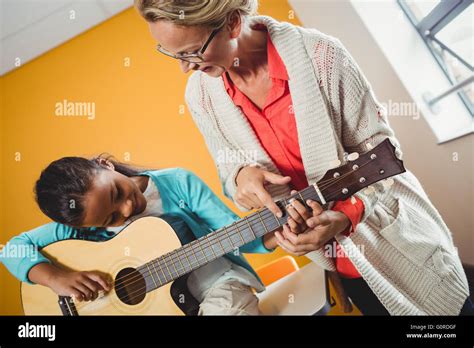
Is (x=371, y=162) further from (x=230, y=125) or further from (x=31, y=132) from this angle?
(x=31, y=132)

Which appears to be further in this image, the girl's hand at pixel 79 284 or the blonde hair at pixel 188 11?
the girl's hand at pixel 79 284

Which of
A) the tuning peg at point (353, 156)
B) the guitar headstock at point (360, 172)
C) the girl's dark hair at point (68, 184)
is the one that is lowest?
the guitar headstock at point (360, 172)

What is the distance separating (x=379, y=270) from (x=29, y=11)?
1185 millimetres

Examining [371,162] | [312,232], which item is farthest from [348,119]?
[312,232]

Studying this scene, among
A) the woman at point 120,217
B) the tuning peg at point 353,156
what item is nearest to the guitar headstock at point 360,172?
the tuning peg at point 353,156

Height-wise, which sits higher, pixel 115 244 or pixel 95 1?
pixel 95 1

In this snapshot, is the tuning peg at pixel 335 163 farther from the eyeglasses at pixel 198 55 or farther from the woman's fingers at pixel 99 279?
the woman's fingers at pixel 99 279

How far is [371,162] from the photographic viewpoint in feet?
3.07

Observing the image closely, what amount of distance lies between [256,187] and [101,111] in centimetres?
57

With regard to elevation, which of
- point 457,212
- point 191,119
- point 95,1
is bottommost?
point 457,212

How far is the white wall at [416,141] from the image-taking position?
1.27 metres

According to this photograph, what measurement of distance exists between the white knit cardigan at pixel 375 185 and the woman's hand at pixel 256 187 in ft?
0.17

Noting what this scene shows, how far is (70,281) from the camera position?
115cm

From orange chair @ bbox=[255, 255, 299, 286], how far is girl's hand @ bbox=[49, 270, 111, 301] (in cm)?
43
